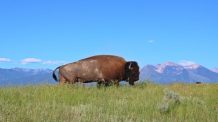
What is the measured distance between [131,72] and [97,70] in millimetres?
1591

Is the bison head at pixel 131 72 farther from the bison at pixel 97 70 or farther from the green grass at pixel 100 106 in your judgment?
the green grass at pixel 100 106

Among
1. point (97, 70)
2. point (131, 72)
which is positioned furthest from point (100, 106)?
point (131, 72)

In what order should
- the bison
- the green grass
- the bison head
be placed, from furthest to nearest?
the bison head, the bison, the green grass

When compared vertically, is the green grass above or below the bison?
below

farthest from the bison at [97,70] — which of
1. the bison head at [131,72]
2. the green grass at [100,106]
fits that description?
the green grass at [100,106]

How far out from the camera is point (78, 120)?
34.8 ft

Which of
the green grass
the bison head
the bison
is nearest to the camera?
the green grass

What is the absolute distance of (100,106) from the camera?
44.5 feet

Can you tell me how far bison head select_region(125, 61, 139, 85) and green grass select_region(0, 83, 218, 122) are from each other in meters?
3.48

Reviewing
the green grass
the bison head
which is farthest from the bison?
the green grass

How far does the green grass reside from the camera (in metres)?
11.1

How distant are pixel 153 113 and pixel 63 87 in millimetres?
5780

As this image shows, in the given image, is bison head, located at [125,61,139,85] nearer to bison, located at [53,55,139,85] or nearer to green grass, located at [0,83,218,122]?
bison, located at [53,55,139,85]

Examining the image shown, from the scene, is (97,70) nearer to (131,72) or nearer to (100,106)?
(131,72)
